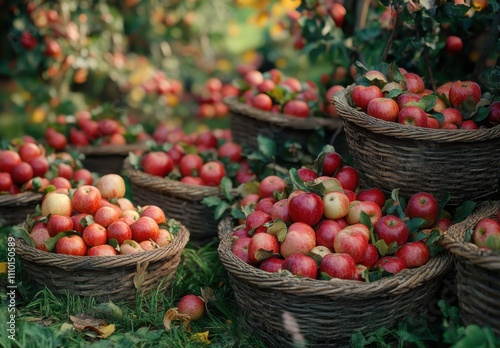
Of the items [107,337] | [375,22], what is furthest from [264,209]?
[375,22]

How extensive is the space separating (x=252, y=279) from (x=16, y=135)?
434 centimetres

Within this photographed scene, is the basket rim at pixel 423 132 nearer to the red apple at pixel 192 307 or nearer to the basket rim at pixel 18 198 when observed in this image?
the red apple at pixel 192 307

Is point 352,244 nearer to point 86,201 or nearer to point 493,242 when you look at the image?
point 493,242

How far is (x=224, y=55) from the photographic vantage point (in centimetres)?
870

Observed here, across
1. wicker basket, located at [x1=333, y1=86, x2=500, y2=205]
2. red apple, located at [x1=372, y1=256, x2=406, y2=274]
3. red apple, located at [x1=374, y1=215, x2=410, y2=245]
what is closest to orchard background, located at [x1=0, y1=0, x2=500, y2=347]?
red apple, located at [x1=372, y1=256, x2=406, y2=274]

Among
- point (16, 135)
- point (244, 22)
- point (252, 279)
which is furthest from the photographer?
point (244, 22)

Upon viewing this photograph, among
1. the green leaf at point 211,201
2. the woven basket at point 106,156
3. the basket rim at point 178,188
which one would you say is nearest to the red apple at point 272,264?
the green leaf at point 211,201

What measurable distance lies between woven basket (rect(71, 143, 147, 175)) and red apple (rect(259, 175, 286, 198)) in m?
1.66

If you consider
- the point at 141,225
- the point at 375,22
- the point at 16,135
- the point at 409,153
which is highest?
the point at 375,22

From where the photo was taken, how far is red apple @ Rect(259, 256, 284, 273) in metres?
2.93

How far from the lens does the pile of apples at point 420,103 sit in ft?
10.6

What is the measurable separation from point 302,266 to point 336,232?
29cm

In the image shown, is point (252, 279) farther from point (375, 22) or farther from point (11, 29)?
point (11, 29)

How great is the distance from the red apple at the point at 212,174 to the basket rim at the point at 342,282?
1343mm
